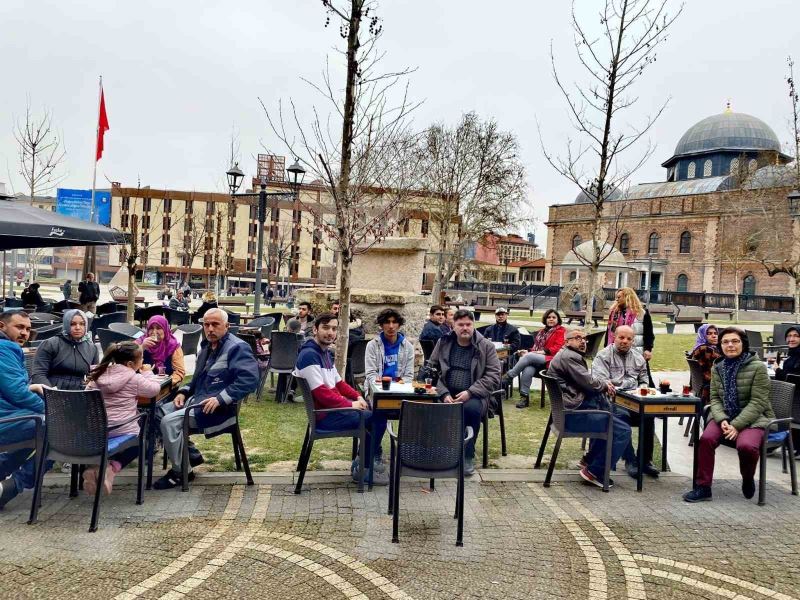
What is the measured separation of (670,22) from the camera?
37.2ft

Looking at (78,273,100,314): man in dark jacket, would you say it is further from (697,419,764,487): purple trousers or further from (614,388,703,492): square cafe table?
(697,419,764,487): purple trousers

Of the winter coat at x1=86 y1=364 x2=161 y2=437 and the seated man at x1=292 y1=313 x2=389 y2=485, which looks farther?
the seated man at x1=292 y1=313 x2=389 y2=485

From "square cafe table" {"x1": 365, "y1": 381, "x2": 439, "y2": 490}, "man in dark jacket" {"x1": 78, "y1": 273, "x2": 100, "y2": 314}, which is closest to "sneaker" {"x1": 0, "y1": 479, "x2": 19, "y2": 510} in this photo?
"square cafe table" {"x1": 365, "y1": 381, "x2": 439, "y2": 490}

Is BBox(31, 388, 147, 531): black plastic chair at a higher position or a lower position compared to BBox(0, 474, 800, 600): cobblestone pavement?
higher

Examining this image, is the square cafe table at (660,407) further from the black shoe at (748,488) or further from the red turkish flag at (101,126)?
the red turkish flag at (101,126)

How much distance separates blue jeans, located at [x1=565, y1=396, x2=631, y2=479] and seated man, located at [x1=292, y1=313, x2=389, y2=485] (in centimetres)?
185

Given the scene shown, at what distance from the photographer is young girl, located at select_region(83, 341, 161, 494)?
4.85 m

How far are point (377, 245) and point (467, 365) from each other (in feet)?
19.9

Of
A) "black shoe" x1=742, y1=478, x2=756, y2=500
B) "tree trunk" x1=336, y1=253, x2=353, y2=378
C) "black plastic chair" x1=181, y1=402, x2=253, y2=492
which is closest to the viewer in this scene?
"black plastic chair" x1=181, y1=402, x2=253, y2=492

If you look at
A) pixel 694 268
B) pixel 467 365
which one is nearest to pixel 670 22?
pixel 467 365

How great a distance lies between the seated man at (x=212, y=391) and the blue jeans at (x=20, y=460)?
3.17 feet

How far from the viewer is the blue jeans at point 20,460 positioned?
4707 millimetres

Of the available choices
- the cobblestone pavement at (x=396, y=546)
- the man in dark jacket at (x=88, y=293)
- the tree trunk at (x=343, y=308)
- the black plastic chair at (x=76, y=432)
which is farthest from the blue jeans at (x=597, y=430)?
the man in dark jacket at (x=88, y=293)

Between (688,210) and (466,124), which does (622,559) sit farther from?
(688,210)
